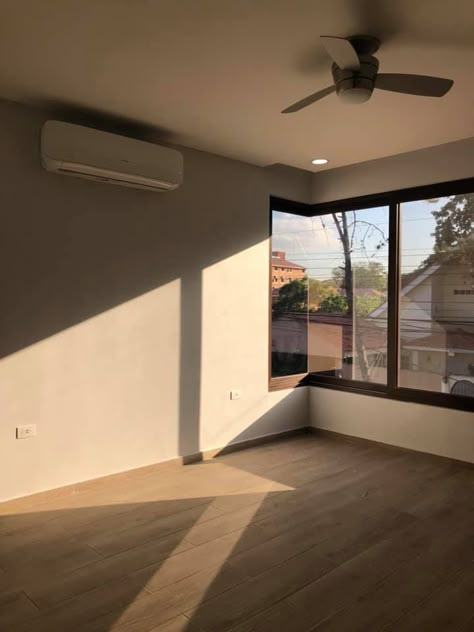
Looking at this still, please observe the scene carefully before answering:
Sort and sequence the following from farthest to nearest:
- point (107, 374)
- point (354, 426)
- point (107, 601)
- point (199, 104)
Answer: point (354, 426) < point (107, 374) < point (199, 104) < point (107, 601)

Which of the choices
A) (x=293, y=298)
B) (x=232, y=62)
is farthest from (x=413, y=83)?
(x=293, y=298)

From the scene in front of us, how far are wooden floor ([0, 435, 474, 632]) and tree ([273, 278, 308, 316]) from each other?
5.29 ft

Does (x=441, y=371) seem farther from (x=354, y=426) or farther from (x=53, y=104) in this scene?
(x=53, y=104)

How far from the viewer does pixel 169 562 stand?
2684 millimetres

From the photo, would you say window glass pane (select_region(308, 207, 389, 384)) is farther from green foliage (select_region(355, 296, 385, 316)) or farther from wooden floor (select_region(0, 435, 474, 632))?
wooden floor (select_region(0, 435, 474, 632))

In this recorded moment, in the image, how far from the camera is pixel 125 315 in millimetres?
3896

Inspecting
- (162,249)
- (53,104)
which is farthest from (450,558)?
(53,104)

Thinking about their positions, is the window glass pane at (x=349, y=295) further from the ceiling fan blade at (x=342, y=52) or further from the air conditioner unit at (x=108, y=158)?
the ceiling fan blade at (x=342, y=52)

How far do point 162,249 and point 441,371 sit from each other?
254 cm

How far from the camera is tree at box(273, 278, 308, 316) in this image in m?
5.16

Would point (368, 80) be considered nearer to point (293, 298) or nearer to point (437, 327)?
point (437, 327)

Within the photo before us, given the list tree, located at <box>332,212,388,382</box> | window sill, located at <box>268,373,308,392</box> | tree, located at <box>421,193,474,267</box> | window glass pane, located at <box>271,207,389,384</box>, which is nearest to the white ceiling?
tree, located at <box>421,193,474,267</box>

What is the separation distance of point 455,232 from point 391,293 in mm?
752

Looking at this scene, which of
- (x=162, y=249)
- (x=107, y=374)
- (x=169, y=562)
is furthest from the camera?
(x=162, y=249)
